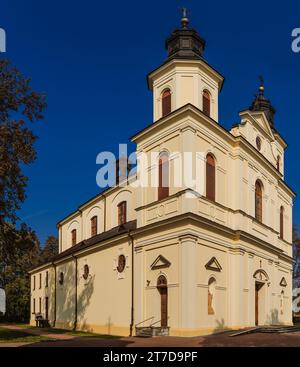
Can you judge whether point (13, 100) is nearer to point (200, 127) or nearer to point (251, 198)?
point (200, 127)

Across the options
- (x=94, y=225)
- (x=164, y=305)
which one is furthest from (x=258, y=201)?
(x=94, y=225)

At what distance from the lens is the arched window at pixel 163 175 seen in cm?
2373

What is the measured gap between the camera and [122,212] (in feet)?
105

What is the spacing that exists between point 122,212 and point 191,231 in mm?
11284

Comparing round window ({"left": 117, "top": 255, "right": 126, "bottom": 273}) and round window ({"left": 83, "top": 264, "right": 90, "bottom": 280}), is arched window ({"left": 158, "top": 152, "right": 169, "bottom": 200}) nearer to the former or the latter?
round window ({"left": 117, "top": 255, "right": 126, "bottom": 273})

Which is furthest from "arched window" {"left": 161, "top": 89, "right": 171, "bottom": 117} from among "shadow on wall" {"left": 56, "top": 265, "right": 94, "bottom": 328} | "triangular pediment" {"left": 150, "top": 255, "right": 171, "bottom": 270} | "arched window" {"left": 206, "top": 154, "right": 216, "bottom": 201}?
"shadow on wall" {"left": 56, "top": 265, "right": 94, "bottom": 328}

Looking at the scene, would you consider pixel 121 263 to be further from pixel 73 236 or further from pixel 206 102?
pixel 73 236

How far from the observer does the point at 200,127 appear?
23438 mm

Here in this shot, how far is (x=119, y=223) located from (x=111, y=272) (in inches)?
206

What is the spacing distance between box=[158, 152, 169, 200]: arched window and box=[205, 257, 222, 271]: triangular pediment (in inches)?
156

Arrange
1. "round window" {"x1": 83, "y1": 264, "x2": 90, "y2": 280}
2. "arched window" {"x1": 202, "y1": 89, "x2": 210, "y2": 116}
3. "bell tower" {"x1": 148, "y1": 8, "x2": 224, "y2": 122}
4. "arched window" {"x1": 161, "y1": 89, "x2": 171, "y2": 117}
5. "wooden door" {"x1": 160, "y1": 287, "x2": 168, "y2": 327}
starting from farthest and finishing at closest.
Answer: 1. "round window" {"x1": 83, "y1": 264, "x2": 90, "y2": 280}
2. "arched window" {"x1": 161, "y1": 89, "x2": 171, "y2": 117}
3. "arched window" {"x1": 202, "y1": 89, "x2": 210, "y2": 116}
4. "bell tower" {"x1": 148, "y1": 8, "x2": 224, "y2": 122}
5. "wooden door" {"x1": 160, "y1": 287, "x2": 168, "y2": 327}

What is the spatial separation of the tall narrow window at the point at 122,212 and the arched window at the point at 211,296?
33.1 ft

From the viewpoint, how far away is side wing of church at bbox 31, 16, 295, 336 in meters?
21.9
